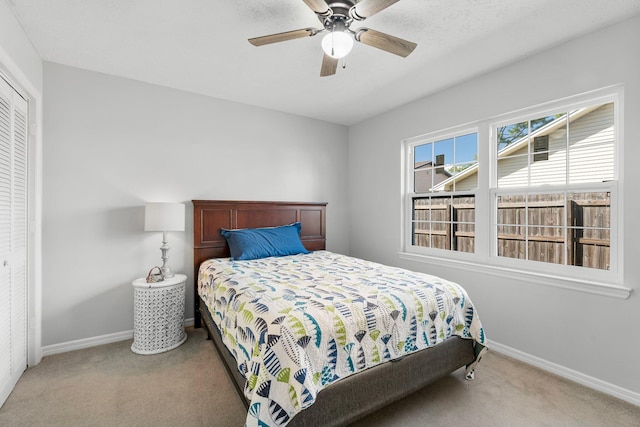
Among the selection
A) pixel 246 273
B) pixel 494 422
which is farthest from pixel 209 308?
pixel 494 422

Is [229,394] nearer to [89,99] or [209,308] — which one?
[209,308]

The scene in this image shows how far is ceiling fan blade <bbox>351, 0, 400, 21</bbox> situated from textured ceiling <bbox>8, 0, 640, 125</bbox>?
0.33 metres

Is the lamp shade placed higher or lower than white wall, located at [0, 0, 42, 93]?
lower

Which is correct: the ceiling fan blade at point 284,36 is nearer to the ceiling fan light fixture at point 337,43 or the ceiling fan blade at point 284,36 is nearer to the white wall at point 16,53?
the ceiling fan light fixture at point 337,43

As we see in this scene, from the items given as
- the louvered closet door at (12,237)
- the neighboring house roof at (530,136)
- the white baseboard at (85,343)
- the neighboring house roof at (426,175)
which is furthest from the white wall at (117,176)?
the neighboring house roof at (530,136)

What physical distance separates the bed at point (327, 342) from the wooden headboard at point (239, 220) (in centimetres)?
61

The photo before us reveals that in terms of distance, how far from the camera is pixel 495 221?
289 cm

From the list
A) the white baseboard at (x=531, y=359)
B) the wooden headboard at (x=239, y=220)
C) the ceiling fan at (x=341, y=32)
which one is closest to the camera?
the ceiling fan at (x=341, y=32)

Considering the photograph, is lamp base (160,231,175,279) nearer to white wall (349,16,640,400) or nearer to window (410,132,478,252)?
white wall (349,16,640,400)

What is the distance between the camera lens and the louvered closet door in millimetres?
1988

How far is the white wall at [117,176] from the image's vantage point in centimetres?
269

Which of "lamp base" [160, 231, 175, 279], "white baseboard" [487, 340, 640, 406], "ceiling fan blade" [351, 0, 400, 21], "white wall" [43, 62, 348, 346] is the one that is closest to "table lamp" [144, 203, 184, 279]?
"lamp base" [160, 231, 175, 279]

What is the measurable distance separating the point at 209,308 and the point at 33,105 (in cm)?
219

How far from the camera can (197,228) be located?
327 centimetres
